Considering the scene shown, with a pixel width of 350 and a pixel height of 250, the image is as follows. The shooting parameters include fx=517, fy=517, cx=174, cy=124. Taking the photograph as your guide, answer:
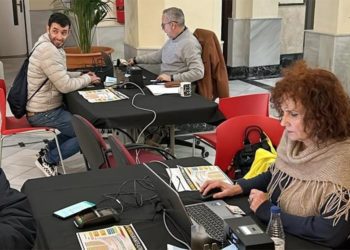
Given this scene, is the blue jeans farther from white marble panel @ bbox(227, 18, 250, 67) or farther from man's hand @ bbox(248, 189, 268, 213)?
white marble panel @ bbox(227, 18, 250, 67)

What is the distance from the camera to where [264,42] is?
7730mm

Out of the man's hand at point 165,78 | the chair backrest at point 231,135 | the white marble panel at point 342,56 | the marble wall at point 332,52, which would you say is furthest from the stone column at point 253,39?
the chair backrest at point 231,135

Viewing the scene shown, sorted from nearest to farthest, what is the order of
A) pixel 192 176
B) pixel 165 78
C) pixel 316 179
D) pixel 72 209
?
pixel 316 179 → pixel 72 209 → pixel 192 176 → pixel 165 78

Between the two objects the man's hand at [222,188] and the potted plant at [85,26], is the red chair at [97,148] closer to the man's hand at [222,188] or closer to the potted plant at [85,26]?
the man's hand at [222,188]

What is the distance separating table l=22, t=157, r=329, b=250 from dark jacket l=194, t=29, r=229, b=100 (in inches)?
77.2

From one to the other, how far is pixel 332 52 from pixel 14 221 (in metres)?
4.22

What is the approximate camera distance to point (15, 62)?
30.4ft

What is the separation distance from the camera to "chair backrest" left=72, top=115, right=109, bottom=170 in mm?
2857

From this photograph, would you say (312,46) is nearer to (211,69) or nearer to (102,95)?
(211,69)

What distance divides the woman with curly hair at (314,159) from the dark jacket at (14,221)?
3.24 ft

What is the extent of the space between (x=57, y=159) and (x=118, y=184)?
2.02 meters

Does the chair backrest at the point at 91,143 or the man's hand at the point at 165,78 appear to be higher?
the man's hand at the point at 165,78

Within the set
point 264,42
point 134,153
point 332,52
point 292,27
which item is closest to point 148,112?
point 134,153

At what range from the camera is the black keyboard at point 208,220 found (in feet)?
5.75
